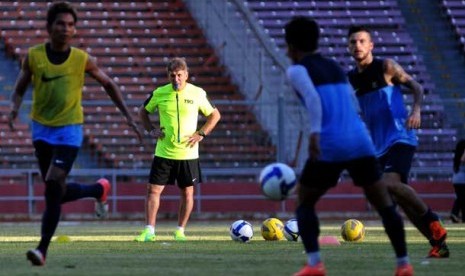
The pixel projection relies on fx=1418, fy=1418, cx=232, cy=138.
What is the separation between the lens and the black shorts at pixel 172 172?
18.4 metres

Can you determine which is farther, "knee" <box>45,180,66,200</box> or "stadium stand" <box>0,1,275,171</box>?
"stadium stand" <box>0,1,275,171</box>

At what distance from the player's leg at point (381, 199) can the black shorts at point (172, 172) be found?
25.6 ft

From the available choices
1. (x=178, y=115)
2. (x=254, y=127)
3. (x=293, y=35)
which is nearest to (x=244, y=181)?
(x=254, y=127)

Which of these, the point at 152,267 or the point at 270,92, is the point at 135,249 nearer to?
the point at 152,267

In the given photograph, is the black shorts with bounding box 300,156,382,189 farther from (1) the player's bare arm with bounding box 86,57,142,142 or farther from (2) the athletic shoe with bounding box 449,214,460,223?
(2) the athletic shoe with bounding box 449,214,460,223

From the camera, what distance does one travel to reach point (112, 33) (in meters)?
33.6

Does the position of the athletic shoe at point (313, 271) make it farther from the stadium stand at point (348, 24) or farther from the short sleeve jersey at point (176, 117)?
the stadium stand at point (348, 24)

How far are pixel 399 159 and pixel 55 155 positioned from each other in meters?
3.52

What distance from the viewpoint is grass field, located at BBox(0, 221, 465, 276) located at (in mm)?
11656

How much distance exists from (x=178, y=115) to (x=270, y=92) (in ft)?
40.8

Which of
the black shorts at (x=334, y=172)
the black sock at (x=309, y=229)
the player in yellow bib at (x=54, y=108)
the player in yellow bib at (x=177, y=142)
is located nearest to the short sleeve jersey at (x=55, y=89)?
the player in yellow bib at (x=54, y=108)

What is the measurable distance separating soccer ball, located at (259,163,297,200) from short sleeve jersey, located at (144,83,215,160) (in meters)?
7.15

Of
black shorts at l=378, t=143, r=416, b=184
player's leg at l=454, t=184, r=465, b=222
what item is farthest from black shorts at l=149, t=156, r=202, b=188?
player's leg at l=454, t=184, r=465, b=222

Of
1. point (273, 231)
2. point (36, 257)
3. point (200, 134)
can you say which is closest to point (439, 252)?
point (36, 257)
